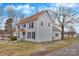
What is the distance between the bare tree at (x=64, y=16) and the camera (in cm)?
323

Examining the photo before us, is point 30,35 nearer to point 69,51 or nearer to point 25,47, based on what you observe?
point 25,47

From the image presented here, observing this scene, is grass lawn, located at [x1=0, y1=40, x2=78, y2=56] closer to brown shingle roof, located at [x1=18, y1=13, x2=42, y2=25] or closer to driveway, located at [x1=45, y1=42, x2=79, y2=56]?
driveway, located at [x1=45, y1=42, x2=79, y2=56]

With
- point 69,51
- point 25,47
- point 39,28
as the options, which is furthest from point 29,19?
point 69,51

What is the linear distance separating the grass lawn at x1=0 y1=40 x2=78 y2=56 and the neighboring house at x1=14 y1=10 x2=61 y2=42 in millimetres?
49

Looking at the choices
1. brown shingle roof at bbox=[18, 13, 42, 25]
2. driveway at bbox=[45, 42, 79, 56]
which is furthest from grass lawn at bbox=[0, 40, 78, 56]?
brown shingle roof at bbox=[18, 13, 42, 25]

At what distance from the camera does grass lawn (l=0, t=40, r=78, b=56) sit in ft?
10.6

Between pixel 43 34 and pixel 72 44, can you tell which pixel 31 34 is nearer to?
pixel 43 34

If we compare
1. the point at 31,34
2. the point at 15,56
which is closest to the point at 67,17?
the point at 31,34

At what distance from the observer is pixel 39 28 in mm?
3258

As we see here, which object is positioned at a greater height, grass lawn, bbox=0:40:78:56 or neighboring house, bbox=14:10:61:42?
neighboring house, bbox=14:10:61:42

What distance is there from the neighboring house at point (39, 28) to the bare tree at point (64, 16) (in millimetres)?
70

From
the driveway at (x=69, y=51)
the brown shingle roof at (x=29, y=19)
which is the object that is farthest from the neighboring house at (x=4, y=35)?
the driveway at (x=69, y=51)

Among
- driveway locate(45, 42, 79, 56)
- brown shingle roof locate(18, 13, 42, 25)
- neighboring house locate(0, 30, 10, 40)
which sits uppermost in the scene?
brown shingle roof locate(18, 13, 42, 25)

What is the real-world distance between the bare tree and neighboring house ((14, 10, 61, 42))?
0.07 meters
